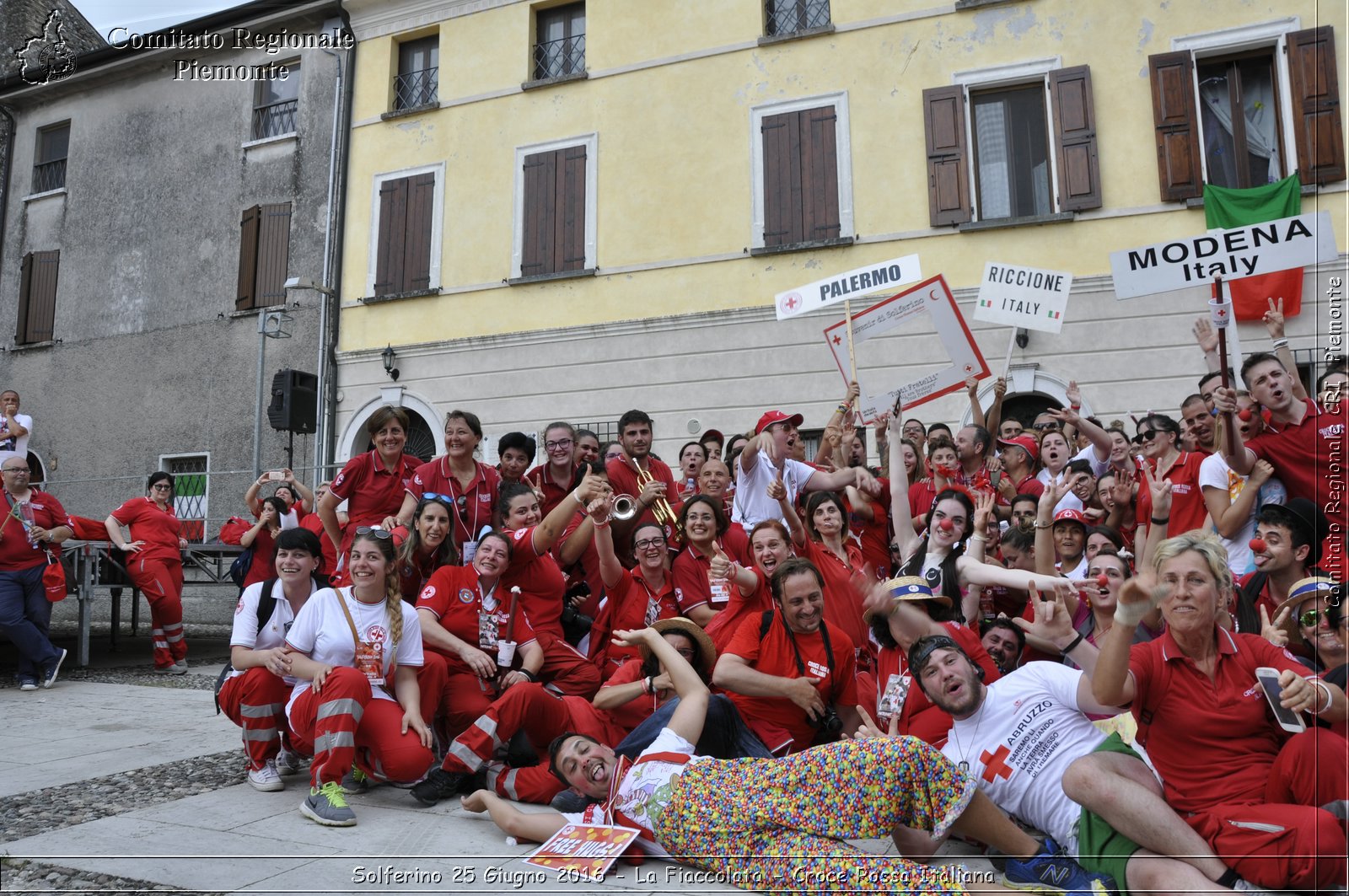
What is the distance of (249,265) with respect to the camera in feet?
53.4

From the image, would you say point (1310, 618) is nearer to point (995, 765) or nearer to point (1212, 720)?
point (1212, 720)

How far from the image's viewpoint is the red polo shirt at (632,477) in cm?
684

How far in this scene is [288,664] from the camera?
4770 mm

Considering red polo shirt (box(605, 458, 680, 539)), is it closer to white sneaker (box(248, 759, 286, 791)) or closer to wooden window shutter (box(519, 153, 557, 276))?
white sneaker (box(248, 759, 286, 791))

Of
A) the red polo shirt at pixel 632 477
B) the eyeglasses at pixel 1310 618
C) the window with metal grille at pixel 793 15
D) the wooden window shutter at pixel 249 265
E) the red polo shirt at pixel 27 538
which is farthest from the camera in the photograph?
the wooden window shutter at pixel 249 265

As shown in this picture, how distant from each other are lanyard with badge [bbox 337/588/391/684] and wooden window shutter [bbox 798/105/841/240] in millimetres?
9074

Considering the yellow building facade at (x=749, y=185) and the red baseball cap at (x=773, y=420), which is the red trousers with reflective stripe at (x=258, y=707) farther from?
the yellow building facade at (x=749, y=185)

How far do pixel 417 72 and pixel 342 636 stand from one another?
42.4ft

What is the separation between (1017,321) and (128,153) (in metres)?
16.5

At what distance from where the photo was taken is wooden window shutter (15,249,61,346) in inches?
731

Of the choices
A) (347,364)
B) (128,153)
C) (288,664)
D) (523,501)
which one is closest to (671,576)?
(523,501)

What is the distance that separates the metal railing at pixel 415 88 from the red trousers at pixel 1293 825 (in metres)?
14.8

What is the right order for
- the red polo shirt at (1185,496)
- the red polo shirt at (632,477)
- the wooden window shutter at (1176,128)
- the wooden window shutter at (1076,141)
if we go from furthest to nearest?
Answer: the wooden window shutter at (1076,141) → the wooden window shutter at (1176,128) → the red polo shirt at (632,477) → the red polo shirt at (1185,496)

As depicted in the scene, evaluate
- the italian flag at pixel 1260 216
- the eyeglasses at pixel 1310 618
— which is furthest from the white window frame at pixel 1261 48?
the eyeglasses at pixel 1310 618
